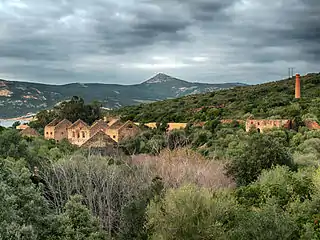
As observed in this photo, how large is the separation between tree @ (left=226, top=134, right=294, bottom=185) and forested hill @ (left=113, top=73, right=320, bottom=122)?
77.3ft


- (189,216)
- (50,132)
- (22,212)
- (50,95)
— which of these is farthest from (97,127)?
(50,95)

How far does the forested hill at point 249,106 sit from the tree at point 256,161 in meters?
23.6

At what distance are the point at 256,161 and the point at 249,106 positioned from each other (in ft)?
122

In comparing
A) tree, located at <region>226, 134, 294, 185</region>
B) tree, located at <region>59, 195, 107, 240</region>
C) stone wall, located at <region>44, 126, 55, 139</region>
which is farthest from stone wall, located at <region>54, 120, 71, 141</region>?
tree, located at <region>59, 195, 107, 240</region>

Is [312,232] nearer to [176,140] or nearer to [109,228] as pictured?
[109,228]

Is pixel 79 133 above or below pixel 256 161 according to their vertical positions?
below

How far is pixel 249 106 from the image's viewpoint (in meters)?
64.9

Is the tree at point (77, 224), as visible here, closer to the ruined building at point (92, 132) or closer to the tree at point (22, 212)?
the tree at point (22, 212)

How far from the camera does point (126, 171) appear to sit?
29.1 m

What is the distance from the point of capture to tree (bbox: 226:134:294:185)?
93.6 feet

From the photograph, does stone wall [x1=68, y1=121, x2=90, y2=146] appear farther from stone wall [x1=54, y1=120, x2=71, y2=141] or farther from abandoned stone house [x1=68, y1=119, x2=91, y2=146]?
stone wall [x1=54, y1=120, x2=71, y2=141]

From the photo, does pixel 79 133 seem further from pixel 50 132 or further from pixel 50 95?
pixel 50 95

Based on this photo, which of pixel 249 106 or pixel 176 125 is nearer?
pixel 176 125

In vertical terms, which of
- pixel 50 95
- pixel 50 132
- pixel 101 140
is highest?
pixel 50 95
